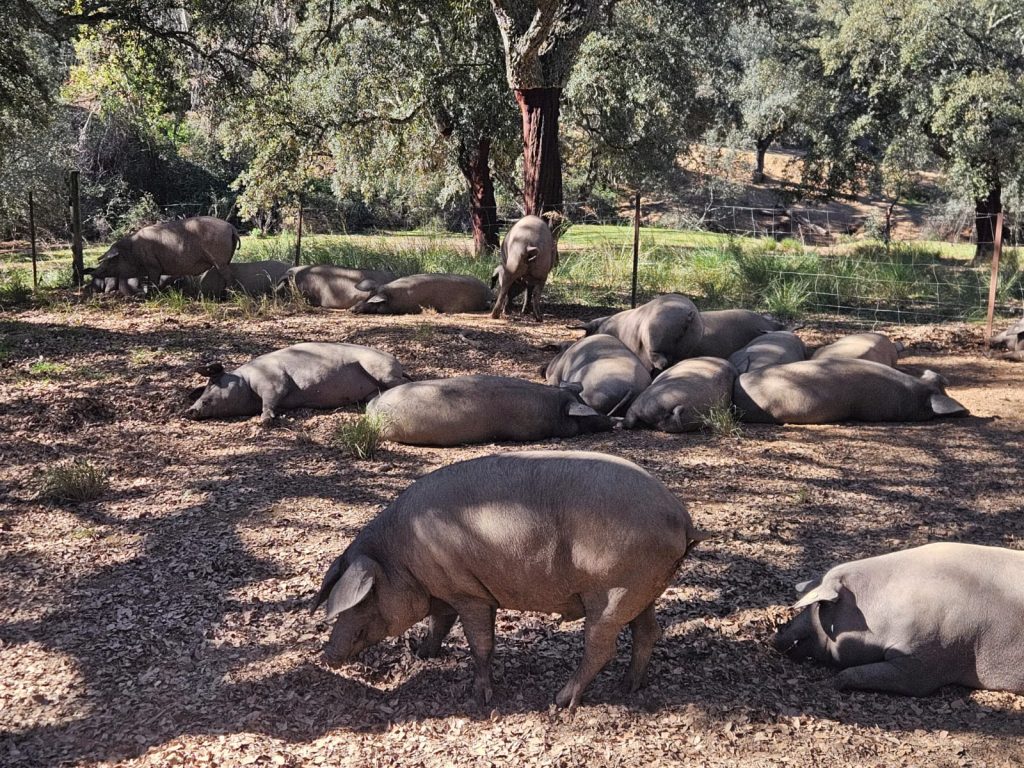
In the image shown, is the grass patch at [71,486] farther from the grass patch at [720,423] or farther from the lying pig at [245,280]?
the lying pig at [245,280]

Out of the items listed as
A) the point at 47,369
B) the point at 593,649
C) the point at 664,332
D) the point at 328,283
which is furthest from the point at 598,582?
the point at 328,283

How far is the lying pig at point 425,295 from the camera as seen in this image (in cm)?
1216

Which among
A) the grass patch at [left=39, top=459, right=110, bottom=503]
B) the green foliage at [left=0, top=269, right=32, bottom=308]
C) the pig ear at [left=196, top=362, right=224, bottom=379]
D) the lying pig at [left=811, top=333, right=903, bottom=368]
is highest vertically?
the green foliage at [left=0, top=269, right=32, bottom=308]

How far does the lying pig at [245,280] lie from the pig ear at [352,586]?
9146 millimetres

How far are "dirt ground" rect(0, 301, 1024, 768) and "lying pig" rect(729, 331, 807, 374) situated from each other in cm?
112

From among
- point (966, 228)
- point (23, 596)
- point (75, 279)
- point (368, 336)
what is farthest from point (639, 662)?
point (966, 228)

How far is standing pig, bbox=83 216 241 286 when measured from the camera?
12.6 meters

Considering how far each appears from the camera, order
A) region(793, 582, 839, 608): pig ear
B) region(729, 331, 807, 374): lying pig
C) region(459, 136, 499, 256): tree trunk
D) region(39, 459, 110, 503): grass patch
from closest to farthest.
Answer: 1. region(793, 582, 839, 608): pig ear
2. region(39, 459, 110, 503): grass patch
3. region(729, 331, 807, 374): lying pig
4. region(459, 136, 499, 256): tree trunk

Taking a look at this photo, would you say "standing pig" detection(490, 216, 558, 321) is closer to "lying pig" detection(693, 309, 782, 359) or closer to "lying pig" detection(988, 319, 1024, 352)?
"lying pig" detection(693, 309, 782, 359)

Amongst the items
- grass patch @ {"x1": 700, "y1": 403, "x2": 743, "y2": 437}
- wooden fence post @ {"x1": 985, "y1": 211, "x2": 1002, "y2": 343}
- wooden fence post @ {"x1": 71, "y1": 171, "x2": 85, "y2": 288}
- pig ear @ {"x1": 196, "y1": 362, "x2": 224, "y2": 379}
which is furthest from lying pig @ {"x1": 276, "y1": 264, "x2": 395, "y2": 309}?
wooden fence post @ {"x1": 985, "y1": 211, "x2": 1002, "y2": 343}

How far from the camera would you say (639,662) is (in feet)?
13.0

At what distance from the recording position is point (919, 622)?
13.6ft

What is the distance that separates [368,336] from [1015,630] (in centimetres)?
726

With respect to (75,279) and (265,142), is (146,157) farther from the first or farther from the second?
(75,279)
